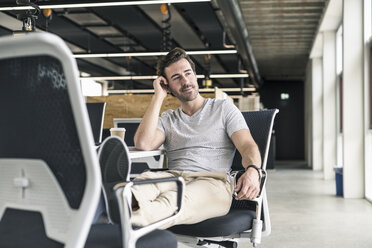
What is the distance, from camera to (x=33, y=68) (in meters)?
1.14

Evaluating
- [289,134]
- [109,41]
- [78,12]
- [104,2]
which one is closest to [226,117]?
[104,2]

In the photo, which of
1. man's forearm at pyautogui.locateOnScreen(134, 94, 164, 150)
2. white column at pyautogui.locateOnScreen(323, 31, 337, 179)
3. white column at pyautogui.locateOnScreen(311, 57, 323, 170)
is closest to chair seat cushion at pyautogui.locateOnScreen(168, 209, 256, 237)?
man's forearm at pyautogui.locateOnScreen(134, 94, 164, 150)

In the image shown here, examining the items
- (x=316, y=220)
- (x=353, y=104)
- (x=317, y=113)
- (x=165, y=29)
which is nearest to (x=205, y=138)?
(x=316, y=220)

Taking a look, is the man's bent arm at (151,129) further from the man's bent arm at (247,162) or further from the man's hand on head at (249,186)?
the man's hand on head at (249,186)

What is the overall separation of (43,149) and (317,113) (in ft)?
37.4

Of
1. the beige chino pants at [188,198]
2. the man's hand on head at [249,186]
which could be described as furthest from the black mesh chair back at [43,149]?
the man's hand on head at [249,186]

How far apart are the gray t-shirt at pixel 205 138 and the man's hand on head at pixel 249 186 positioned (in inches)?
12.3

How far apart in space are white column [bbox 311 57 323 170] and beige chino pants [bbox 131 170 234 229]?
10.2m

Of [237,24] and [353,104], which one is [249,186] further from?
[237,24]

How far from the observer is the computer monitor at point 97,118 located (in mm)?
3775

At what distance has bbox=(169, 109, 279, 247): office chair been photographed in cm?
189

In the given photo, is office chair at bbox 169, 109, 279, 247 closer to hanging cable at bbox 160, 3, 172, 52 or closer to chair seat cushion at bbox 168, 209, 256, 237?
chair seat cushion at bbox 168, 209, 256, 237

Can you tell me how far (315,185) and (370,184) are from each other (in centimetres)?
180

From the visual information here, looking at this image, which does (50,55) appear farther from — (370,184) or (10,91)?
(370,184)
